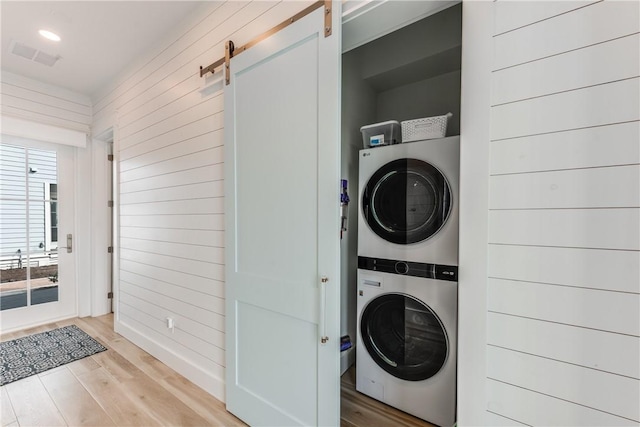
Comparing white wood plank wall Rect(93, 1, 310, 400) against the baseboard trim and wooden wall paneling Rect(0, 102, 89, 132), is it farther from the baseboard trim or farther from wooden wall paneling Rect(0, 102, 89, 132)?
wooden wall paneling Rect(0, 102, 89, 132)

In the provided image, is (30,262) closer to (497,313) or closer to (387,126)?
(387,126)

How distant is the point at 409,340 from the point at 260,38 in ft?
6.80

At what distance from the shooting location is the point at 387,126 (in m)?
1.95

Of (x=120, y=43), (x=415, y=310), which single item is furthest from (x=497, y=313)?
(x=120, y=43)

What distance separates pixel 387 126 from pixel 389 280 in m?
1.10

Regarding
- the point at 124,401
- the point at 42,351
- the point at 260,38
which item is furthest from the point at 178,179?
the point at 42,351

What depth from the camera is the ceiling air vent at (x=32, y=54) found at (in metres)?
2.42

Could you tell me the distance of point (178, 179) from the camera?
7.23ft

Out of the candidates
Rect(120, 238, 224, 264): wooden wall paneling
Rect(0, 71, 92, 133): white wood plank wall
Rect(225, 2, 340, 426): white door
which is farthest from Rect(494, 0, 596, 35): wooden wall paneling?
Rect(0, 71, 92, 133): white wood plank wall

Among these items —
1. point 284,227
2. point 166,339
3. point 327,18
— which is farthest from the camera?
point 166,339

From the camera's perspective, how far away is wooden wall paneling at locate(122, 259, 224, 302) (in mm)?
1922

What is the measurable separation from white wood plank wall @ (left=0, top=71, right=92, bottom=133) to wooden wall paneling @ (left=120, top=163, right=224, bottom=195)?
4.57 ft

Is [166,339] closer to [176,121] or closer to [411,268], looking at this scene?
[176,121]

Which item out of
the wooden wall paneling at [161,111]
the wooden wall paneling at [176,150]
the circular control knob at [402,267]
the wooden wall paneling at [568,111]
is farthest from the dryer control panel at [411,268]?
the wooden wall paneling at [161,111]
